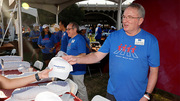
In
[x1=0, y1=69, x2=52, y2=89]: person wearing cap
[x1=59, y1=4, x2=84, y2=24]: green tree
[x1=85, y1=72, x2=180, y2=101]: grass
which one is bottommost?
[x1=85, y1=72, x2=180, y2=101]: grass

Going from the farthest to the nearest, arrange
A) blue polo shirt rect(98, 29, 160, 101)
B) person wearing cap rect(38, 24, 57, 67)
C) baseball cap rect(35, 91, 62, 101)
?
person wearing cap rect(38, 24, 57, 67), blue polo shirt rect(98, 29, 160, 101), baseball cap rect(35, 91, 62, 101)

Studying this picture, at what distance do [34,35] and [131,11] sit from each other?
7017 mm

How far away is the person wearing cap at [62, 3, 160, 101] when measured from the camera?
1.57 metres

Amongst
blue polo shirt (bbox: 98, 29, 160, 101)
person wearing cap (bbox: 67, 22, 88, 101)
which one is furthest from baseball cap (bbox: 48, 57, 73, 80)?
person wearing cap (bbox: 67, 22, 88, 101)

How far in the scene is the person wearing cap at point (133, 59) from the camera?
1.57 m

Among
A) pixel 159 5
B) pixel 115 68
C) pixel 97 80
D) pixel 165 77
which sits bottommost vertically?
pixel 97 80

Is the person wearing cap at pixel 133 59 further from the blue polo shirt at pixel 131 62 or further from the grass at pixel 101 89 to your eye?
the grass at pixel 101 89

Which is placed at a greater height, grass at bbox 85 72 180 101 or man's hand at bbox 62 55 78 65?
man's hand at bbox 62 55 78 65

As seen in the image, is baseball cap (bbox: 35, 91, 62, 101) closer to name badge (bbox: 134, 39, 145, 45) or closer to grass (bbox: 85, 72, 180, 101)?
name badge (bbox: 134, 39, 145, 45)

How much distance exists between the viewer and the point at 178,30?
139 inches

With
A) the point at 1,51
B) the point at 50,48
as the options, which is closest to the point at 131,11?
the point at 50,48

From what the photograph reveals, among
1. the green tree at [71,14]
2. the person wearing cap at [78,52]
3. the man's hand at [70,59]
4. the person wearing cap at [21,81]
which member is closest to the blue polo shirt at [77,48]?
the person wearing cap at [78,52]

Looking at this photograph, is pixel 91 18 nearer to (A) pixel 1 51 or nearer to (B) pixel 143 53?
(A) pixel 1 51

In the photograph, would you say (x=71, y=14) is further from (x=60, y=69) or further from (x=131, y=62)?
(x=60, y=69)
